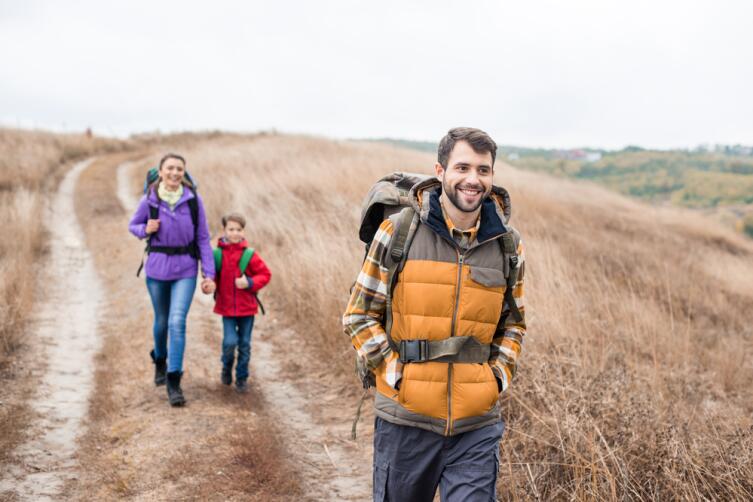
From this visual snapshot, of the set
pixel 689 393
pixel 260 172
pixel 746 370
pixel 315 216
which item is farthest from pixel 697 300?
pixel 260 172

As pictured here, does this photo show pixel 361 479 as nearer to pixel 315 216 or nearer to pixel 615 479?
pixel 615 479

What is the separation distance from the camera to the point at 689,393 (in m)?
5.51

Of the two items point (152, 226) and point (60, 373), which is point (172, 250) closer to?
point (152, 226)

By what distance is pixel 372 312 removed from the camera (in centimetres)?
253

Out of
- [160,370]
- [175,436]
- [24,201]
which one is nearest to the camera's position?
[175,436]

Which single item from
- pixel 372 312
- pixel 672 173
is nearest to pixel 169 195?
Answer: pixel 372 312

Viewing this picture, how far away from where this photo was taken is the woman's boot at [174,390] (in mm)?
5125

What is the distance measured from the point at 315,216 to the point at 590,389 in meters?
7.05

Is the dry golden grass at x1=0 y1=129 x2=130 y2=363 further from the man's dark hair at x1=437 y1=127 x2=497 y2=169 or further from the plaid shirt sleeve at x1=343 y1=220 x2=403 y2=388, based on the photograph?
the man's dark hair at x1=437 y1=127 x2=497 y2=169

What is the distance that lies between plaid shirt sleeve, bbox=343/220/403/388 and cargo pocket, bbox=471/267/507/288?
36cm

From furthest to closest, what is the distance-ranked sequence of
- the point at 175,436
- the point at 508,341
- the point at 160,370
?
the point at 160,370
the point at 175,436
the point at 508,341

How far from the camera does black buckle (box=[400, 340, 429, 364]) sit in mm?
2385

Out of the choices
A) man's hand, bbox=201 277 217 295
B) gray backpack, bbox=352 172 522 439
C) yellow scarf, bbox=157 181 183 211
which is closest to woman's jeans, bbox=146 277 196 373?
man's hand, bbox=201 277 217 295

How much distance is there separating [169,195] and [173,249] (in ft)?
1.53
